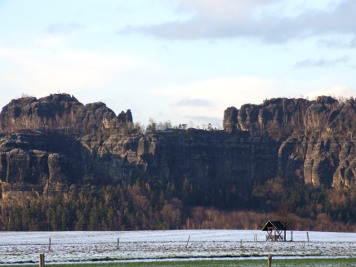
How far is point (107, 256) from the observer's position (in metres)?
82.7

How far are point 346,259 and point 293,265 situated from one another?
9524 mm

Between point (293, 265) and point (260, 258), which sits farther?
point (260, 258)

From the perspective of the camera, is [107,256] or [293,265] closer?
[293,265]

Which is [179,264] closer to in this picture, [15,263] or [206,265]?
[206,265]

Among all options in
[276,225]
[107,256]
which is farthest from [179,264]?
[276,225]

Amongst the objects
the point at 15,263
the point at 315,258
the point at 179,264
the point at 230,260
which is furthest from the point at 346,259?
the point at 15,263

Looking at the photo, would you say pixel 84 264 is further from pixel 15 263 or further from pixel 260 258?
pixel 260 258

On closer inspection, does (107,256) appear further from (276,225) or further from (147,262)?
(276,225)

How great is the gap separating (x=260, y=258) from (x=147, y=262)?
1044 centimetres

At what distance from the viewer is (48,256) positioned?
82.4 m

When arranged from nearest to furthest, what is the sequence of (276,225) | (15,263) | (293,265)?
(293,265), (15,263), (276,225)

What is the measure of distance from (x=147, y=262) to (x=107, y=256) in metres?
8.85

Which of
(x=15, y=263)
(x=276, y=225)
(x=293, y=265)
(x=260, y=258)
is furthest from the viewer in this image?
(x=276, y=225)

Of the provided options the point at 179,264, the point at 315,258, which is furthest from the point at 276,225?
the point at 179,264
